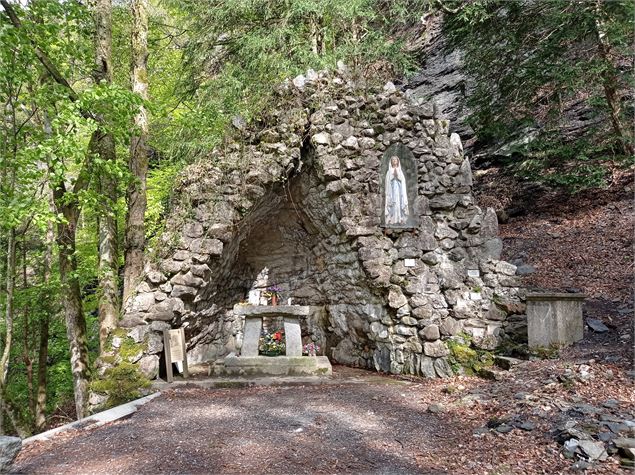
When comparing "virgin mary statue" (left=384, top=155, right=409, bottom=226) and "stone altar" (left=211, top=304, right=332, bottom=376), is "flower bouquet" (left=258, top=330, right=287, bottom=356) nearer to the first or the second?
"stone altar" (left=211, top=304, right=332, bottom=376)

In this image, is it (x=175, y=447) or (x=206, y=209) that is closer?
(x=175, y=447)

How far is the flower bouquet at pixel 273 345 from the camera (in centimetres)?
682

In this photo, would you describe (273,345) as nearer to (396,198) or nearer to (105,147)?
(396,198)

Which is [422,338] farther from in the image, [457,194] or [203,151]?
[203,151]

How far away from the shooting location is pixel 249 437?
3650mm

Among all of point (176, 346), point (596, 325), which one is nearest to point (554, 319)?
point (596, 325)

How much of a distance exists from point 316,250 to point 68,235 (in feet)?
14.8

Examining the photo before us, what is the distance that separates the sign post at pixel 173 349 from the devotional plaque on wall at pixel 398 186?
155 inches

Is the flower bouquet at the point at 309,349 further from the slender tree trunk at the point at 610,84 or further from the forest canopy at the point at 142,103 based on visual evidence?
the slender tree trunk at the point at 610,84

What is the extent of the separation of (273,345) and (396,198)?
11.4ft

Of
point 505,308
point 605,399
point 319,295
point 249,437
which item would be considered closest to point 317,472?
point 249,437

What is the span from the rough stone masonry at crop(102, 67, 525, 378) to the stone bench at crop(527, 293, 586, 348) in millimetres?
484

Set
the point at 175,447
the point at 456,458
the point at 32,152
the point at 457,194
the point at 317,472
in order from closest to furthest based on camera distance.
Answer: the point at 317,472 < the point at 456,458 < the point at 175,447 < the point at 32,152 < the point at 457,194

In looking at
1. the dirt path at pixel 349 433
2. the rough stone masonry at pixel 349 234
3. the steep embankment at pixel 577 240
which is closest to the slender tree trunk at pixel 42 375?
the rough stone masonry at pixel 349 234
